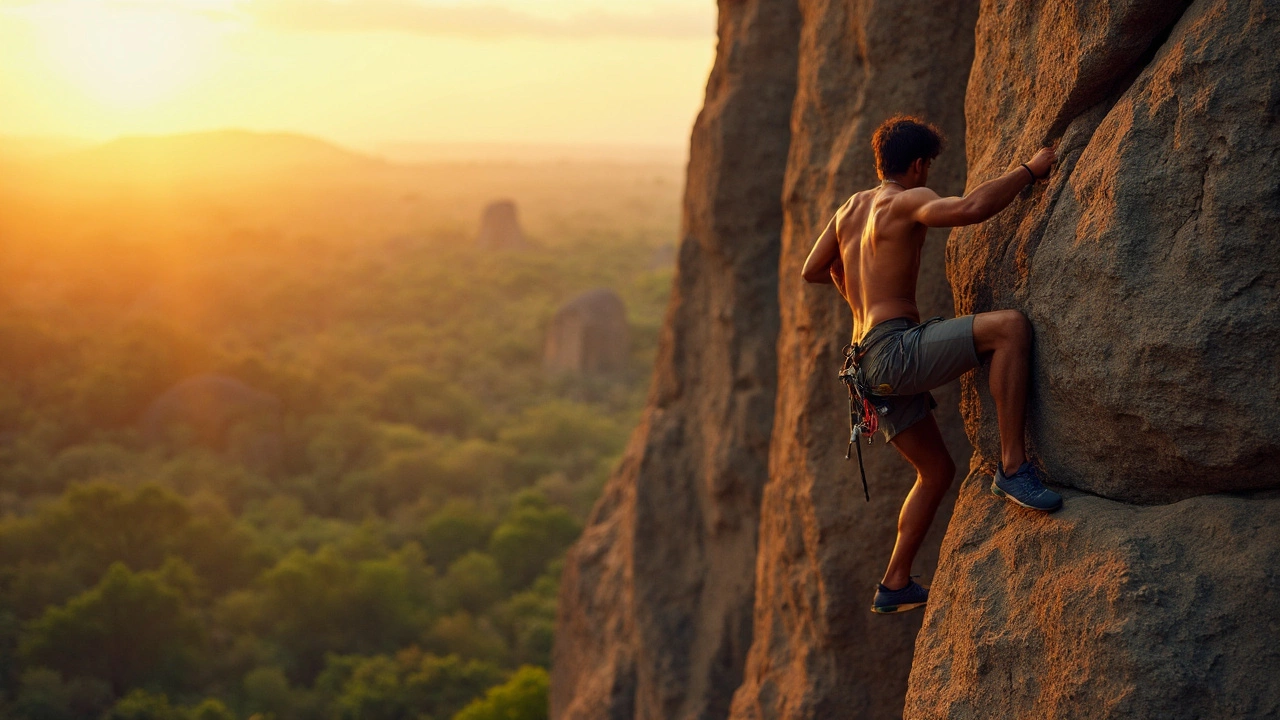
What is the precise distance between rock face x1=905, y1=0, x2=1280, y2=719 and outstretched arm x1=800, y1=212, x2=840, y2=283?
36.5 inches

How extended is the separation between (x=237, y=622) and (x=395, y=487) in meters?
8.01

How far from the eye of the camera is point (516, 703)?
15109mm

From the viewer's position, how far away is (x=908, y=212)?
420 centimetres

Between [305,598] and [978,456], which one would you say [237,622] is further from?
[978,456]

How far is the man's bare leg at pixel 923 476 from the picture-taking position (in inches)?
176

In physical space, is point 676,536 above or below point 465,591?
above

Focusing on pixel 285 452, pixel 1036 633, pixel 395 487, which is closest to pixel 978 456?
pixel 1036 633

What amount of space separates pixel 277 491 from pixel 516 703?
15.1 metres

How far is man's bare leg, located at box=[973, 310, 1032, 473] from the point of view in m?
3.82

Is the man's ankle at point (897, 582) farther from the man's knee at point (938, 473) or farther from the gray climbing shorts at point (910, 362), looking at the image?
the gray climbing shorts at point (910, 362)

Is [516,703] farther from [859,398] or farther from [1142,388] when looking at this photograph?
[1142,388]

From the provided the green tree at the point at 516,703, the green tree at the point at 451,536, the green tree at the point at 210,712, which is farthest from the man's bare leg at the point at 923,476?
the green tree at the point at 451,536

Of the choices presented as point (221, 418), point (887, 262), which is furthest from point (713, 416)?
point (221, 418)

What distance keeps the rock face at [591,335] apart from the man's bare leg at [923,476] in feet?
114
